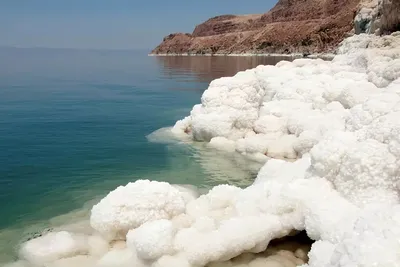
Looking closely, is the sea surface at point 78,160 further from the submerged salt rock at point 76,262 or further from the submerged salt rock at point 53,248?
the submerged salt rock at point 76,262

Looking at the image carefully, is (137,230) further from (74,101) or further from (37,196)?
(74,101)

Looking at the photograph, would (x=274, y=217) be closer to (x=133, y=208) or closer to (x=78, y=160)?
(x=133, y=208)

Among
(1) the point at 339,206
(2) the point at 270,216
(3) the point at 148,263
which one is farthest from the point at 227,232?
(1) the point at 339,206

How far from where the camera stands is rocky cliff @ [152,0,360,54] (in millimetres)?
109375

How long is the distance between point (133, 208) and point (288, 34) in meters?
126

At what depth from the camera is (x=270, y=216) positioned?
307 inches

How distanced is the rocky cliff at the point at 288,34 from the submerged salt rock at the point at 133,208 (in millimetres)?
96098

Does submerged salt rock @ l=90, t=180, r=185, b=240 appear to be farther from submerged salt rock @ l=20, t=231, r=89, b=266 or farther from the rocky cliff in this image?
the rocky cliff

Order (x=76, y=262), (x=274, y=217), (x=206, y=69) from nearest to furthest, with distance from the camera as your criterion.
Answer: (x=76, y=262) → (x=274, y=217) → (x=206, y=69)

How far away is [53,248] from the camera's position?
779 centimetres

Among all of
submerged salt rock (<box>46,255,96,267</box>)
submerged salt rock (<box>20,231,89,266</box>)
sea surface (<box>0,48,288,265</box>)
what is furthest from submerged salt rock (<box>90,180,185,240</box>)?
sea surface (<box>0,48,288,265</box>)

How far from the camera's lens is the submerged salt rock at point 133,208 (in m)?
8.15

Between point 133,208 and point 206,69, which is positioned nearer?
point 133,208

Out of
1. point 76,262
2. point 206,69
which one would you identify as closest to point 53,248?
point 76,262
